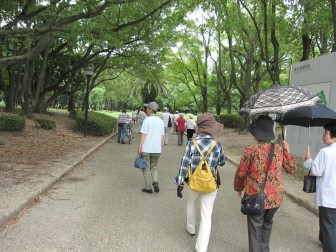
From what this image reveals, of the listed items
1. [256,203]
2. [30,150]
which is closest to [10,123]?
[30,150]

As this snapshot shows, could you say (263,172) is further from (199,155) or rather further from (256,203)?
(199,155)

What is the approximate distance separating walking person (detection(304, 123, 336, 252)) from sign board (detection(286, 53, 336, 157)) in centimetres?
537

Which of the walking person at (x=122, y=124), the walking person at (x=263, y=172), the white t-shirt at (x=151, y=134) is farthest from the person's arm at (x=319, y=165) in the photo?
the walking person at (x=122, y=124)

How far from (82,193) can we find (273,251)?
3871 mm

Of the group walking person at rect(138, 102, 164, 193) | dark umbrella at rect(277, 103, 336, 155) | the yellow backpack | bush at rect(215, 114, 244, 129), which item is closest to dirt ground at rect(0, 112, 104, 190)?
walking person at rect(138, 102, 164, 193)

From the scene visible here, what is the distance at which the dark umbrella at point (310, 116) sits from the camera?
4.25 m

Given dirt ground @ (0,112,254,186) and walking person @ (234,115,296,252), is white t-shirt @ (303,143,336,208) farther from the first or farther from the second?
dirt ground @ (0,112,254,186)

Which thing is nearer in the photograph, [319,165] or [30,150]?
[319,165]

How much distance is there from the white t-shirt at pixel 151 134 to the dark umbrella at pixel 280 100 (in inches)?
106

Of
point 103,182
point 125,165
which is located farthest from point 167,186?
point 125,165

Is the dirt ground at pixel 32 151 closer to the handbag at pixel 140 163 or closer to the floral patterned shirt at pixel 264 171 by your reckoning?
the handbag at pixel 140 163

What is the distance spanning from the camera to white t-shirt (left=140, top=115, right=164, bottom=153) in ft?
21.9

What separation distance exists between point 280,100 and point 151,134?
10.4 ft

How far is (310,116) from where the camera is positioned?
168 inches
